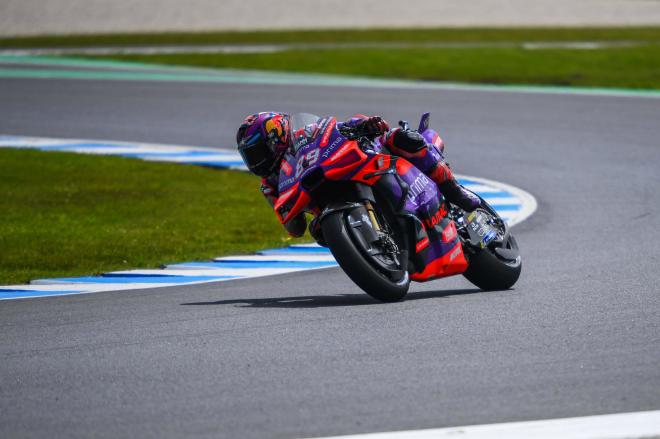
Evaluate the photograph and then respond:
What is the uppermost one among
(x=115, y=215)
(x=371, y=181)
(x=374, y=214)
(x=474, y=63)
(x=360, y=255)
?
(x=371, y=181)

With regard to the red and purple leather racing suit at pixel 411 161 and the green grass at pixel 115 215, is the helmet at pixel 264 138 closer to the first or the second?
the red and purple leather racing suit at pixel 411 161

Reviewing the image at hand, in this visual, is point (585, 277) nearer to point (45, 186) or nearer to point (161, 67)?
point (45, 186)

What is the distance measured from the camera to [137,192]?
13.5 m

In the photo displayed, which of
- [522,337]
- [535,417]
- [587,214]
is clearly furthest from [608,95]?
[535,417]

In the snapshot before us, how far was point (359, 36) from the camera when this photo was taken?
3198 cm

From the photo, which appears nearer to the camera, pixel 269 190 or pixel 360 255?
pixel 360 255

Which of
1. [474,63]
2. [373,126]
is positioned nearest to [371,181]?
[373,126]

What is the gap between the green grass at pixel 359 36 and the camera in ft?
99.6

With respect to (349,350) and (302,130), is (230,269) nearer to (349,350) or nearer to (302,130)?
(302,130)

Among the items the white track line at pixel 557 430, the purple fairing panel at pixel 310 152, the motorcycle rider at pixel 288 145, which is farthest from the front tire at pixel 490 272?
the white track line at pixel 557 430

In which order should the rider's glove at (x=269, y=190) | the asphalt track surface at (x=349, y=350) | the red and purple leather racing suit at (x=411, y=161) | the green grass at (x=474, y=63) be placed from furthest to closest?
1. the green grass at (x=474, y=63)
2. the rider's glove at (x=269, y=190)
3. the red and purple leather racing suit at (x=411, y=161)
4. the asphalt track surface at (x=349, y=350)

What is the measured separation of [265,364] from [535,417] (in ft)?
4.88

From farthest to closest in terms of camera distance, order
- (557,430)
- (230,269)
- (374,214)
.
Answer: (230,269) < (374,214) < (557,430)

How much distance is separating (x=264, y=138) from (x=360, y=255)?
39.4 inches
